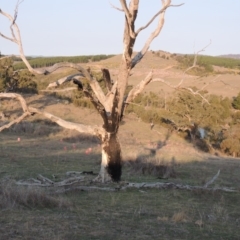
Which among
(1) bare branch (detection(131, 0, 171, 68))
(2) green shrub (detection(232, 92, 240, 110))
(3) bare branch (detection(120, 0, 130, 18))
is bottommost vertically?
(2) green shrub (detection(232, 92, 240, 110))

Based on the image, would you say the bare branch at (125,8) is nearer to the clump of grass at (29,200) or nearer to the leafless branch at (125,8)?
the leafless branch at (125,8)

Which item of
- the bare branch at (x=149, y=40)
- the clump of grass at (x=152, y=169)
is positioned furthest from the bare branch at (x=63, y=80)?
the clump of grass at (x=152, y=169)

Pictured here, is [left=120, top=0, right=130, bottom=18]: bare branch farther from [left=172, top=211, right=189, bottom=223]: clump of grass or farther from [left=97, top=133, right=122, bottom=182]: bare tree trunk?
[left=172, top=211, right=189, bottom=223]: clump of grass

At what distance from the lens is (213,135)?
3956cm

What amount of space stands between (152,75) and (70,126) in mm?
2377

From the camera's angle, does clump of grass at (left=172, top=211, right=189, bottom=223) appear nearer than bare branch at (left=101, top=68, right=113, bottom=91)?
Yes

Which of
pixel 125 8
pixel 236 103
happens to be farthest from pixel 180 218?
pixel 236 103

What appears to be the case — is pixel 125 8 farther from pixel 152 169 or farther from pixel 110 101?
pixel 152 169

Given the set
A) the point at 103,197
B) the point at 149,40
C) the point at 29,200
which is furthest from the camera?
the point at 149,40

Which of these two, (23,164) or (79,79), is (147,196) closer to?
(79,79)

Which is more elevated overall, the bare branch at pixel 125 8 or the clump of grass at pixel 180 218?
the bare branch at pixel 125 8

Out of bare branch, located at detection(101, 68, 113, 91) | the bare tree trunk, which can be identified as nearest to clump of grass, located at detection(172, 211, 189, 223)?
the bare tree trunk

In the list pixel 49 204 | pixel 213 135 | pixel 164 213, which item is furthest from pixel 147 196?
pixel 213 135

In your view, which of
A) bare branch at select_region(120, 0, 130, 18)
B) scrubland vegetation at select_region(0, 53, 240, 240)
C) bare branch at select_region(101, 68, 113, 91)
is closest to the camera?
scrubland vegetation at select_region(0, 53, 240, 240)
